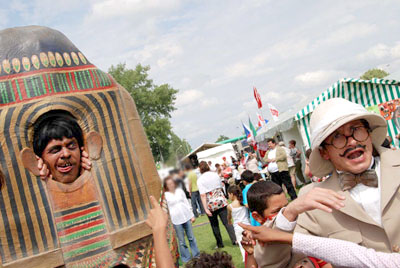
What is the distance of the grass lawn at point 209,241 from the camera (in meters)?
6.49

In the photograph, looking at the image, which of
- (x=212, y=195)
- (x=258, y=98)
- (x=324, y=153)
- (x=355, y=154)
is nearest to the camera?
(x=355, y=154)

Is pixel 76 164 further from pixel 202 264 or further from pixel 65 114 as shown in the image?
pixel 202 264

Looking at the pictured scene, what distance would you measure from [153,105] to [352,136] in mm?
8751

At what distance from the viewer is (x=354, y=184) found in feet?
7.20

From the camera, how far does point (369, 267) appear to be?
188 centimetres

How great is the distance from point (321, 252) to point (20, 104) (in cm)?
211

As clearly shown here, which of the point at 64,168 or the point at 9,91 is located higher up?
the point at 9,91

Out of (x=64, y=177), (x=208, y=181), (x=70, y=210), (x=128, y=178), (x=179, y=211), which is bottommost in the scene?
(x=179, y=211)

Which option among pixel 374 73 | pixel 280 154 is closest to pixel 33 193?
pixel 280 154

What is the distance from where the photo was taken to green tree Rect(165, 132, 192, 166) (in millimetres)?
2781

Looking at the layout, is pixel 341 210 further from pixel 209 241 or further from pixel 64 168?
pixel 209 241

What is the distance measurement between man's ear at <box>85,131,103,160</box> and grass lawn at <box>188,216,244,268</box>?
3.59 meters

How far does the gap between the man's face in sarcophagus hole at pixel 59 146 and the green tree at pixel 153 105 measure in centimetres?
63

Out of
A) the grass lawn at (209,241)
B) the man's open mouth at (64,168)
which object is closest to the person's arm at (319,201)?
the man's open mouth at (64,168)
